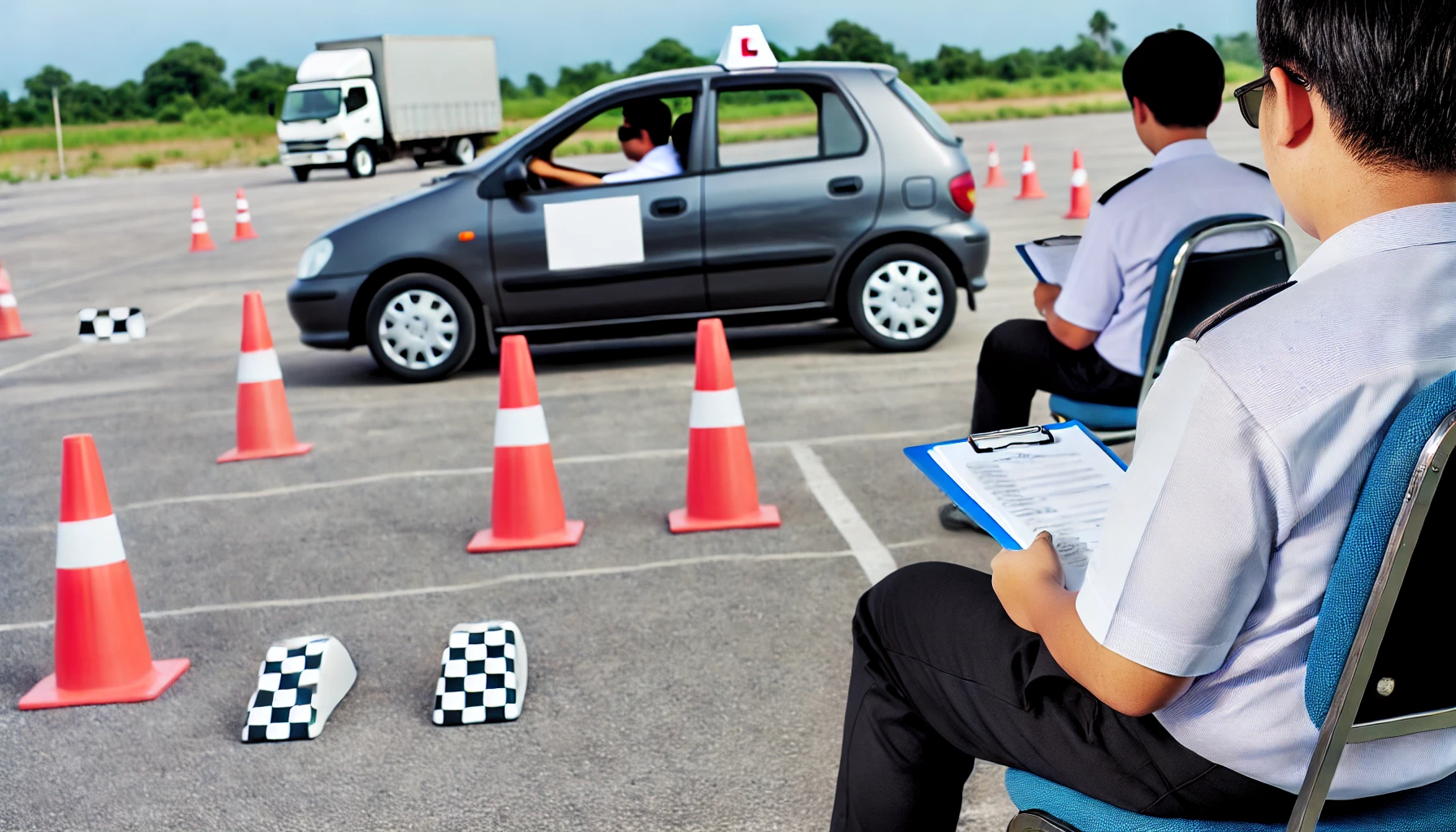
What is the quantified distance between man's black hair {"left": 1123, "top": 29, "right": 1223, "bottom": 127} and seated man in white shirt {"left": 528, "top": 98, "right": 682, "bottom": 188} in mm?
4247

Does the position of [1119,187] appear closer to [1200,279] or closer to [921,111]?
[1200,279]

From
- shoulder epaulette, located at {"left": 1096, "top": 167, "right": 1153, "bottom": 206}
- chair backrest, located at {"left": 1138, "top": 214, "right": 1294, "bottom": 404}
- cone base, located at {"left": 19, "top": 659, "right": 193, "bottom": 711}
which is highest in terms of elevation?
shoulder epaulette, located at {"left": 1096, "top": 167, "right": 1153, "bottom": 206}

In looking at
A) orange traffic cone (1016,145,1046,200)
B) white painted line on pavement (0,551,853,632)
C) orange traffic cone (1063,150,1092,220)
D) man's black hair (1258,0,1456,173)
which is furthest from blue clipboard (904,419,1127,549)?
orange traffic cone (1016,145,1046,200)

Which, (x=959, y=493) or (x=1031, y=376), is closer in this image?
(x=959, y=493)

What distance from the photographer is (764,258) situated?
26.1 feet

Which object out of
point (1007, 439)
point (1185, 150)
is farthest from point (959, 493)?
point (1185, 150)

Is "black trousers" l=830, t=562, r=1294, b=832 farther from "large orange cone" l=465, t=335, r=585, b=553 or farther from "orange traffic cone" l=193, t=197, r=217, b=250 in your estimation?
"orange traffic cone" l=193, t=197, r=217, b=250

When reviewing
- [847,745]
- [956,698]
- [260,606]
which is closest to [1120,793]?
[956,698]

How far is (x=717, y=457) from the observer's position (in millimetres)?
5004

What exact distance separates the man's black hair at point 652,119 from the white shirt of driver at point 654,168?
0.13 meters

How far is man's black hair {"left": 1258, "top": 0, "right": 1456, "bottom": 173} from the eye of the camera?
139 cm

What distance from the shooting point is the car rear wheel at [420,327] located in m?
7.89

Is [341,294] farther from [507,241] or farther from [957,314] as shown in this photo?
[957,314]

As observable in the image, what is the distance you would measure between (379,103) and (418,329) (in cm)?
2777
